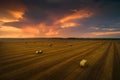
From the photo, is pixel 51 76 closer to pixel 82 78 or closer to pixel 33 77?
pixel 33 77

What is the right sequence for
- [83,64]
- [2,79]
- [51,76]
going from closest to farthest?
[2,79] < [51,76] < [83,64]

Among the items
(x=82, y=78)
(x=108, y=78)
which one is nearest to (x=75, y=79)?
(x=82, y=78)

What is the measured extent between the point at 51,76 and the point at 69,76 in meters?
1.32

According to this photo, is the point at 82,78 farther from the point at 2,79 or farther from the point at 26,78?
the point at 2,79

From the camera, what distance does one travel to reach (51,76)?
10.4m

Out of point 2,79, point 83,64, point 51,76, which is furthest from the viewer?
point 83,64

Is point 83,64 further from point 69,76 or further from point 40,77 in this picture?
point 40,77

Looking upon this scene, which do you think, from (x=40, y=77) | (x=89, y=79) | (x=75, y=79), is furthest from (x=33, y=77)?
(x=89, y=79)

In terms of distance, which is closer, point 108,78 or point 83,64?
point 108,78

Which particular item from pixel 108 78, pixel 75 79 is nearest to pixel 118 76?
pixel 108 78

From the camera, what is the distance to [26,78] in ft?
32.4

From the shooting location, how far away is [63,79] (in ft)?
32.2

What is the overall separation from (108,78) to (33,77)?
528 cm

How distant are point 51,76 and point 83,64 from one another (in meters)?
4.52
